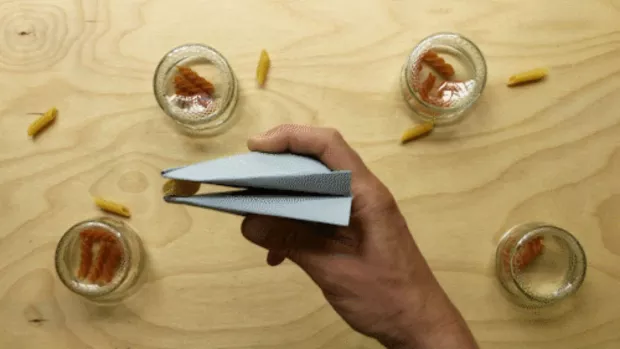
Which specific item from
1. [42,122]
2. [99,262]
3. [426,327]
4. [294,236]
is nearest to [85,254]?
→ [99,262]

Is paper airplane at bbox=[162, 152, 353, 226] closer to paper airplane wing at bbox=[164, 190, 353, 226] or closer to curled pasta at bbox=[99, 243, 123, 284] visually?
paper airplane wing at bbox=[164, 190, 353, 226]

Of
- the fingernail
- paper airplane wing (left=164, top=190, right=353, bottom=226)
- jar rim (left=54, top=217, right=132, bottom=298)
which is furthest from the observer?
jar rim (left=54, top=217, right=132, bottom=298)

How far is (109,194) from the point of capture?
685mm

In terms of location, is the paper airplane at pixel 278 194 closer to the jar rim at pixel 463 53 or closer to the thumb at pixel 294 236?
the thumb at pixel 294 236

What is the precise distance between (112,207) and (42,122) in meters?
0.13

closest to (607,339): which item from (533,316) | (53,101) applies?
(533,316)

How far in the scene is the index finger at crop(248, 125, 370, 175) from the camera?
560 mm

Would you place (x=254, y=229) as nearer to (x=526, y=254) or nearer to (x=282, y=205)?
(x=282, y=205)

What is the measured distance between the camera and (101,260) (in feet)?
2.23

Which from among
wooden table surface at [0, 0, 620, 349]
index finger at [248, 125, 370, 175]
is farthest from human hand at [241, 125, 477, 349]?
wooden table surface at [0, 0, 620, 349]

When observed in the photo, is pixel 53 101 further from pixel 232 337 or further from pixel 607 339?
pixel 607 339

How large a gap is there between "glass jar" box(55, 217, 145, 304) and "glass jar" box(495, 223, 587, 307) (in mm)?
417

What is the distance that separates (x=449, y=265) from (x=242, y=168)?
31cm

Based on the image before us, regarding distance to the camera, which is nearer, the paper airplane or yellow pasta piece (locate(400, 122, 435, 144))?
the paper airplane
